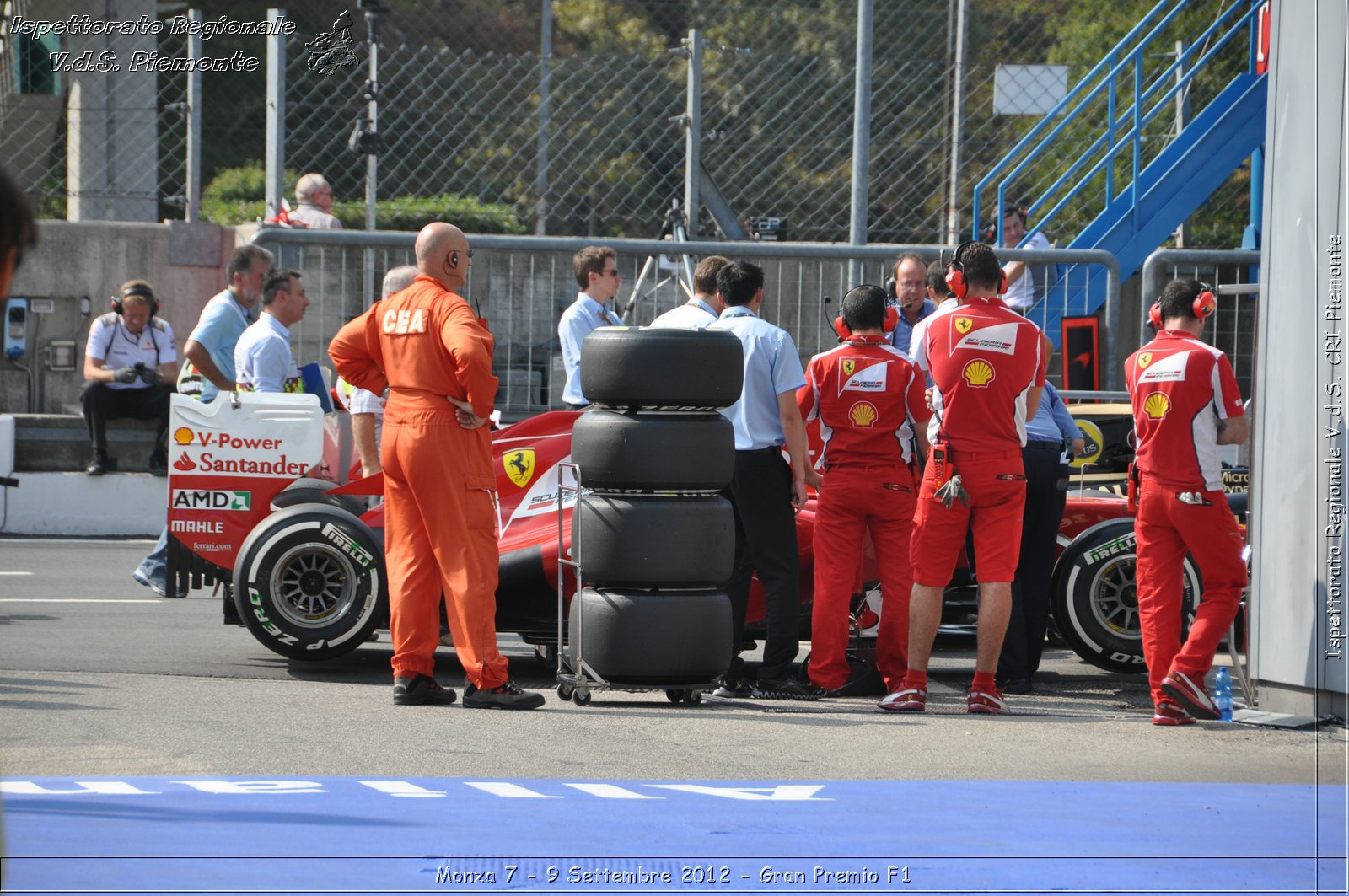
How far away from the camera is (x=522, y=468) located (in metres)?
7.93

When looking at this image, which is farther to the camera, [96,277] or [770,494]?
[96,277]

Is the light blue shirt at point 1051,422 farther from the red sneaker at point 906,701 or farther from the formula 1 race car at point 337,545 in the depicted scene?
the red sneaker at point 906,701

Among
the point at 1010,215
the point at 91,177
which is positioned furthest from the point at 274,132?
the point at 1010,215

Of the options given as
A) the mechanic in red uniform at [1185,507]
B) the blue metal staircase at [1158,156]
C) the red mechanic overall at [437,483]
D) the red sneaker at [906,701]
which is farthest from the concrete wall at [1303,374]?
the blue metal staircase at [1158,156]

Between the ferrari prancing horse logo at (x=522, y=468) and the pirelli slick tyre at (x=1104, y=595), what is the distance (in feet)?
8.24

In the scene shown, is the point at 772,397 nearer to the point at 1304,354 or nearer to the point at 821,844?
the point at 1304,354

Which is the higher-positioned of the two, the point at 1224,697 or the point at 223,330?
the point at 223,330

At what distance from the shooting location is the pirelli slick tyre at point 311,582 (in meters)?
7.70

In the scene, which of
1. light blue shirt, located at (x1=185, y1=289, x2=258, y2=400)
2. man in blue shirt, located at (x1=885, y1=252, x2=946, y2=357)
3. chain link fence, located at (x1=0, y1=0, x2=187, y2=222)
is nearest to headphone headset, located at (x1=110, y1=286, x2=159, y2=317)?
chain link fence, located at (x1=0, y1=0, x2=187, y2=222)

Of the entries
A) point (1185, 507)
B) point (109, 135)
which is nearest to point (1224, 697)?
point (1185, 507)

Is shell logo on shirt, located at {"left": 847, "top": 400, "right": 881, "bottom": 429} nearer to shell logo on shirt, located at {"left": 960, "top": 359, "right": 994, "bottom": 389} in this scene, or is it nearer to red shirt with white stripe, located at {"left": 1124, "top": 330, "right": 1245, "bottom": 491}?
shell logo on shirt, located at {"left": 960, "top": 359, "right": 994, "bottom": 389}

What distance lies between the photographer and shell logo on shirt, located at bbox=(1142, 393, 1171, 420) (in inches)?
275

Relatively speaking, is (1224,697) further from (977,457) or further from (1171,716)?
(977,457)

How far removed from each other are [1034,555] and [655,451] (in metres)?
2.11
